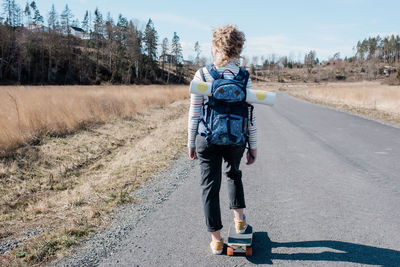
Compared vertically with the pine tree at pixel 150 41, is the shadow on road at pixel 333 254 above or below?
below

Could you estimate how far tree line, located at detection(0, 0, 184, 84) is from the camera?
1873 inches

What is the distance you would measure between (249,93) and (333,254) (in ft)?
5.69

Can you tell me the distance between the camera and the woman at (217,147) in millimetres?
2490

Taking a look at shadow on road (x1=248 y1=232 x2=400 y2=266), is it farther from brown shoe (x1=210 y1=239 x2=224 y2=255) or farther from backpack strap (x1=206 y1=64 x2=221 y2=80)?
backpack strap (x1=206 y1=64 x2=221 y2=80)

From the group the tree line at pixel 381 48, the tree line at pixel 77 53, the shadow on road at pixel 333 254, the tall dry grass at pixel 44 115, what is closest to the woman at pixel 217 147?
the shadow on road at pixel 333 254

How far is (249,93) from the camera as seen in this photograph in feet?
8.30

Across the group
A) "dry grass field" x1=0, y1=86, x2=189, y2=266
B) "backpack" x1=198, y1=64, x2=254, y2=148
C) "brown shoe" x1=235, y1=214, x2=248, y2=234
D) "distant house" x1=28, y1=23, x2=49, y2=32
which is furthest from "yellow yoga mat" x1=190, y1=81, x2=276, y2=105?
"distant house" x1=28, y1=23, x2=49, y2=32

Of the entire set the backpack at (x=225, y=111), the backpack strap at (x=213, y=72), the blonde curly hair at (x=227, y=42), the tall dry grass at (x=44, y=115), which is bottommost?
the tall dry grass at (x=44, y=115)

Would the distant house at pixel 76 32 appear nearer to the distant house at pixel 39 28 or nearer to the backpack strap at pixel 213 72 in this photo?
the distant house at pixel 39 28

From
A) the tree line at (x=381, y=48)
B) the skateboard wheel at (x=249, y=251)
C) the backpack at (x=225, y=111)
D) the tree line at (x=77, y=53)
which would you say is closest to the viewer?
the backpack at (x=225, y=111)

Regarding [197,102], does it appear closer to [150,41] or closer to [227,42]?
[227,42]

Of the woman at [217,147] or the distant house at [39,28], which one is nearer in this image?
the woman at [217,147]

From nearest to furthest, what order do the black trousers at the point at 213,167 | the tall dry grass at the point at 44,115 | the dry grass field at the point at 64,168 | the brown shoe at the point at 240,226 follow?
the black trousers at the point at 213,167, the brown shoe at the point at 240,226, the dry grass field at the point at 64,168, the tall dry grass at the point at 44,115

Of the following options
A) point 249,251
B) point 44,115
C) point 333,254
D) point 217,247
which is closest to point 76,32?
point 44,115
